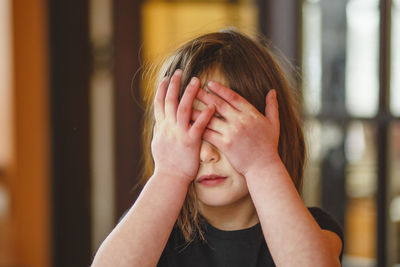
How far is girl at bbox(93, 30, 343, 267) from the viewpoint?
65cm

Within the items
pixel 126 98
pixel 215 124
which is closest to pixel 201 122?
pixel 215 124

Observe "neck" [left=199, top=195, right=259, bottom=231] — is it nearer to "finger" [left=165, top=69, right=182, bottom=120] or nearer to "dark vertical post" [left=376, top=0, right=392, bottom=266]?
"finger" [left=165, top=69, right=182, bottom=120]

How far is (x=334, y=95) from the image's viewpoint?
1300 mm

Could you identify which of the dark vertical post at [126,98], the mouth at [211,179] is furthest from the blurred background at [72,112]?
the mouth at [211,179]

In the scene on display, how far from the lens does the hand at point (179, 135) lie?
666mm

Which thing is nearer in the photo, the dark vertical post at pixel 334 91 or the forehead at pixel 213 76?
the forehead at pixel 213 76

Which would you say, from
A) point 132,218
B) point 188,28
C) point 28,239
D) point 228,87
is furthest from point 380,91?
point 28,239

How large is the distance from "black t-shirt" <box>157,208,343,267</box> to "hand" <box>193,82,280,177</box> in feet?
0.45

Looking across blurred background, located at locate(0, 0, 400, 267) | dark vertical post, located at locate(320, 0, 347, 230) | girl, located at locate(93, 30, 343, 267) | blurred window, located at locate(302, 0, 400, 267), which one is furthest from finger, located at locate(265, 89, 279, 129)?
blurred background, located at locate(0, 0, 400, 267)

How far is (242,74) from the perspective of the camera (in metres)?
0.71

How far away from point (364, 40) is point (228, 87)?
2.04 feet

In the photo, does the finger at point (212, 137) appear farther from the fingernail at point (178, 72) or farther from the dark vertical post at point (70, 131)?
the dark vertical post at point (70, 131)

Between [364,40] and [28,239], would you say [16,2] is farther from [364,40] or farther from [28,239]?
[364,40]

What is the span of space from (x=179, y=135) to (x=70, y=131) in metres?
1.75
